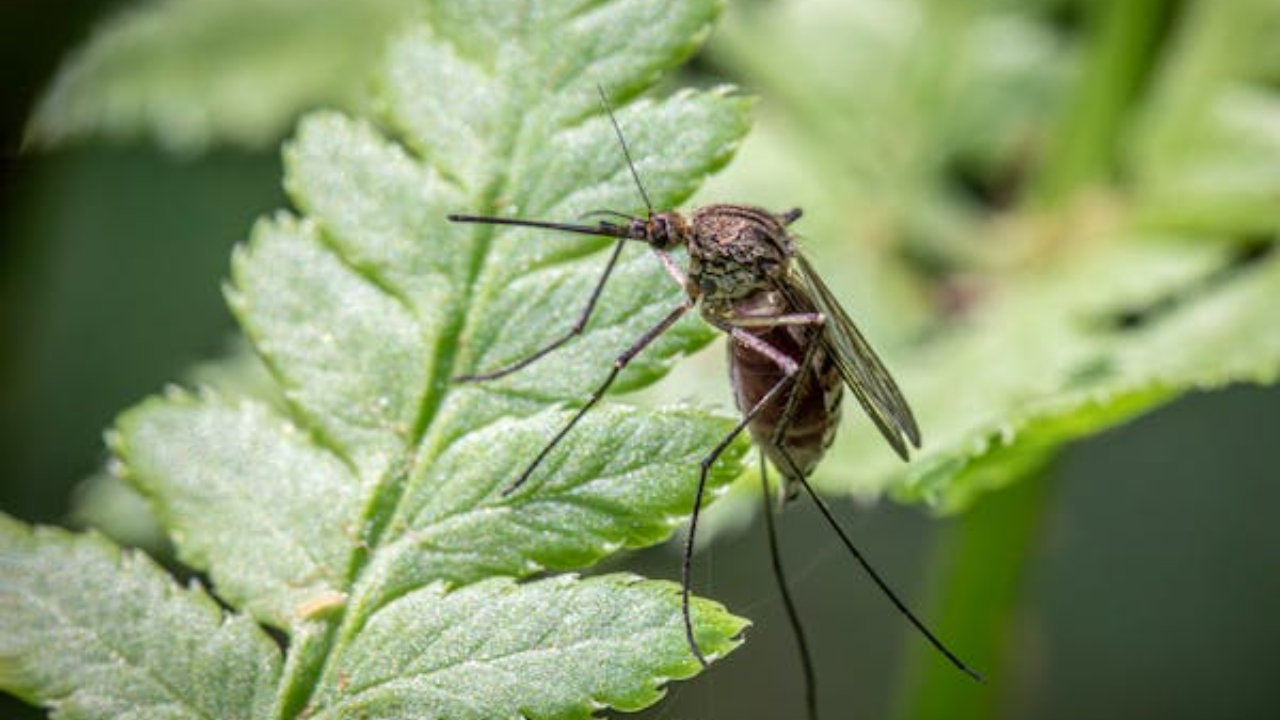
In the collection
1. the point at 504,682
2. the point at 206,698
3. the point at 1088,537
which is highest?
the point at 206,698

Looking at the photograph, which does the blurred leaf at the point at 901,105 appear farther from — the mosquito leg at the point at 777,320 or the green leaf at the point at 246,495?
the green leaf at the point at 246,495

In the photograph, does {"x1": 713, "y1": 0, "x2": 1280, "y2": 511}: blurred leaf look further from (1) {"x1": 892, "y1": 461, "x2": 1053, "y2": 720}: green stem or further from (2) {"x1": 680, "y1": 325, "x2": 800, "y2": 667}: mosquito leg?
(2) {"x1": 680, "y1": 325, "x2": 800, "y2": 667}: mosquito leg

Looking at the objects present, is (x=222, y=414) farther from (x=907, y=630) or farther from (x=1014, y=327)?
(x=907, y=630)

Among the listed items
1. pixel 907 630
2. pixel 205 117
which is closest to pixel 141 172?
pixel 205 117

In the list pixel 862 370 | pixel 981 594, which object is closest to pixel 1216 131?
pixel 981 594

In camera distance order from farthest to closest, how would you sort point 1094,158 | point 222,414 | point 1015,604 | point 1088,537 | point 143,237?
point 143,237 < point 1088,537 < point 1094,158 < point 1015,604 < point 222,414
